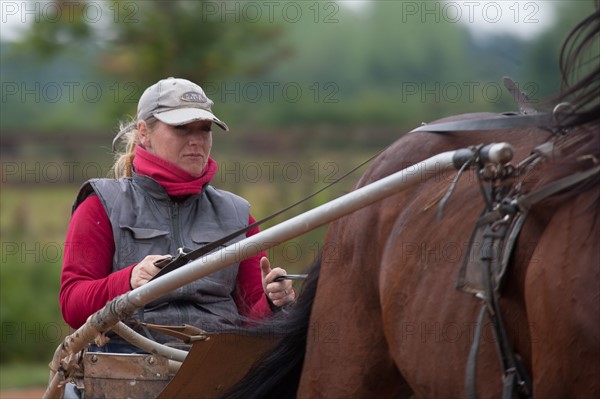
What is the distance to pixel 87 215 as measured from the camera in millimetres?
3779

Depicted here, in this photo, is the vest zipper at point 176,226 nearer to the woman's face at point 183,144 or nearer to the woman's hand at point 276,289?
the woman's face at point 183,144

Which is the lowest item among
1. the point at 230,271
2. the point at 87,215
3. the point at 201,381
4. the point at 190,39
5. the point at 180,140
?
the point at 201,381

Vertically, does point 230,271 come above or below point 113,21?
below

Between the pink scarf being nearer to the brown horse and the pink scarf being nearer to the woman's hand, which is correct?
the woman's hand

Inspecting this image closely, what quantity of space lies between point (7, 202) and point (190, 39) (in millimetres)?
3508

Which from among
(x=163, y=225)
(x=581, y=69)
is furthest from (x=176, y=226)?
(x=581, y=69)

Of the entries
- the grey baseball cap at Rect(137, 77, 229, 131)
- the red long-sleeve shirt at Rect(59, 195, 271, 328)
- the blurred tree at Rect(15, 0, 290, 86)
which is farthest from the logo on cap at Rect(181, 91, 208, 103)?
the blurred tree at Rect(15, 0, 290, 86)

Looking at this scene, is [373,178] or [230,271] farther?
[230,271]

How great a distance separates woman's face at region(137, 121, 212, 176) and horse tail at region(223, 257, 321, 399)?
0.75 metres

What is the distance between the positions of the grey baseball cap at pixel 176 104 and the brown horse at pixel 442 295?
812 mm

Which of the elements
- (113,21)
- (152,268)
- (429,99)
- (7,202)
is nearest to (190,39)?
(113,21)

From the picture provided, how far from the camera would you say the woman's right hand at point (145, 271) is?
348cm

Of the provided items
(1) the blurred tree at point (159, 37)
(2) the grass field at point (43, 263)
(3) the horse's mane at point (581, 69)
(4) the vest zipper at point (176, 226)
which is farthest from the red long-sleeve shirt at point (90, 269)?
(1) the blurred tree at point (159, 37)

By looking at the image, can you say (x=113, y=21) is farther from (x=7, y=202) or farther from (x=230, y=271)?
(x=230, y=271)
